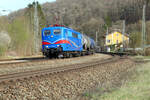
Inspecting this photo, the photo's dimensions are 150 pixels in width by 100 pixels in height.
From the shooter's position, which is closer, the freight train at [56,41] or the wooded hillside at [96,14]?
the freight train at [56,41]

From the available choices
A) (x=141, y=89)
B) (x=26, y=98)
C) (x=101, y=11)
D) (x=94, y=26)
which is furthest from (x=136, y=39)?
(x=101, y=11)

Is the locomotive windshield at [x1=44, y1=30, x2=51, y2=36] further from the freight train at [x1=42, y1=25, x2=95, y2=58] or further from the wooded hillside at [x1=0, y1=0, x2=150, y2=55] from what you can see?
the wooded hillside at [x1=0, y1=0, x2=150, y2=55]

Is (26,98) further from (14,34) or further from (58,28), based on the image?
(14,34)

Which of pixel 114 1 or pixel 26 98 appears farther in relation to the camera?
pixel 114 1

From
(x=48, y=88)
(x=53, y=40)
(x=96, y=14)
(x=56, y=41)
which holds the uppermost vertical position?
(x=96, y=14)

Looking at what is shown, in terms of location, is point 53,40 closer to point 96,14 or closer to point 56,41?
point 56,41

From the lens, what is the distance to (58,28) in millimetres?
18578

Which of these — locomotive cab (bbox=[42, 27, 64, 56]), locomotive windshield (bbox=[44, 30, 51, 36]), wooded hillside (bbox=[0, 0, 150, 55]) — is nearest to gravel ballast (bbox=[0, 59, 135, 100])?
locomotive cab (bbox=[42, 27, 64, 56])

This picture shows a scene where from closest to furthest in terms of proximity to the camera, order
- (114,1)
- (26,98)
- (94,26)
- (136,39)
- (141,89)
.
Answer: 1. (26,98)
2. (141,89)
3. (136,39)
4. (94,26)
5. (114,1)

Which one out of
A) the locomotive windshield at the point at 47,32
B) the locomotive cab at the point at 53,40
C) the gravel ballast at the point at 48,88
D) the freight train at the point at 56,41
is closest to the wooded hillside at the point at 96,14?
the locomotive windshield at the point at 47,32

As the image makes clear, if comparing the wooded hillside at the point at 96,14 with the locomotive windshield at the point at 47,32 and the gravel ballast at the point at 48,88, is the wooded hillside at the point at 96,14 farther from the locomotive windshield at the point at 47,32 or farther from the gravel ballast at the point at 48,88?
the gravel ballast at the point at 48,88

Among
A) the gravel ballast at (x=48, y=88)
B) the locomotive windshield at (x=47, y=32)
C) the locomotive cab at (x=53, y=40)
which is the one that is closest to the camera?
the gravel ballast at (x=48, y=88)

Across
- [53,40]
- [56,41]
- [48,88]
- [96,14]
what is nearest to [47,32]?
[53,40]

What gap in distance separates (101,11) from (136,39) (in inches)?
3278
